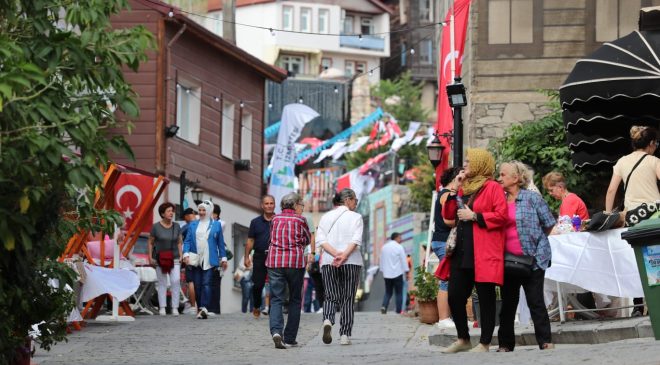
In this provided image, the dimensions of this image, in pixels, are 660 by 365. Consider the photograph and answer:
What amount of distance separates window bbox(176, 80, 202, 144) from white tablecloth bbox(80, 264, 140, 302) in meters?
15.5

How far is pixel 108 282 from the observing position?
20.3 meters

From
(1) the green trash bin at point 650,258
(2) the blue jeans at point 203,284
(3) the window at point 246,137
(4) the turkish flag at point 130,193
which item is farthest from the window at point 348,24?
(1) the green trash bin at point 650,258

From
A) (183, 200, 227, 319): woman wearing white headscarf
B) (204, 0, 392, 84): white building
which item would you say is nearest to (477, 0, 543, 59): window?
(183, 200, 227, 319): woman wearing white headscarf

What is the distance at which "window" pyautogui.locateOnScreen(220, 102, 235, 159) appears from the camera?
39031 mm

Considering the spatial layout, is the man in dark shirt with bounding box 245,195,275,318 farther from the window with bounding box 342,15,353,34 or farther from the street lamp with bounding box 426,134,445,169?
the window with bounding box 342,15,353,34

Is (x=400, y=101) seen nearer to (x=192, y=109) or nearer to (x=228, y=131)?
(x=228, y=131)

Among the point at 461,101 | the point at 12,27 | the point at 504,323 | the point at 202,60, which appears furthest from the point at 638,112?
the point at 202,60

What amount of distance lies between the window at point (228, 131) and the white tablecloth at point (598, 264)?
2422 centimetres

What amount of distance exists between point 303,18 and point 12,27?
8593 centimetres

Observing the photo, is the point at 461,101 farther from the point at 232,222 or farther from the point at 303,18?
the point at 303,18

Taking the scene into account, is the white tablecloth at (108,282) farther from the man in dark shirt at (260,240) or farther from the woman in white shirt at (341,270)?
the woman in white shirt at (341,270)

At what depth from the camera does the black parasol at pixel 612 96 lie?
763 inches

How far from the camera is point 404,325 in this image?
65.8 feet

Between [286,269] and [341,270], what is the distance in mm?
558
